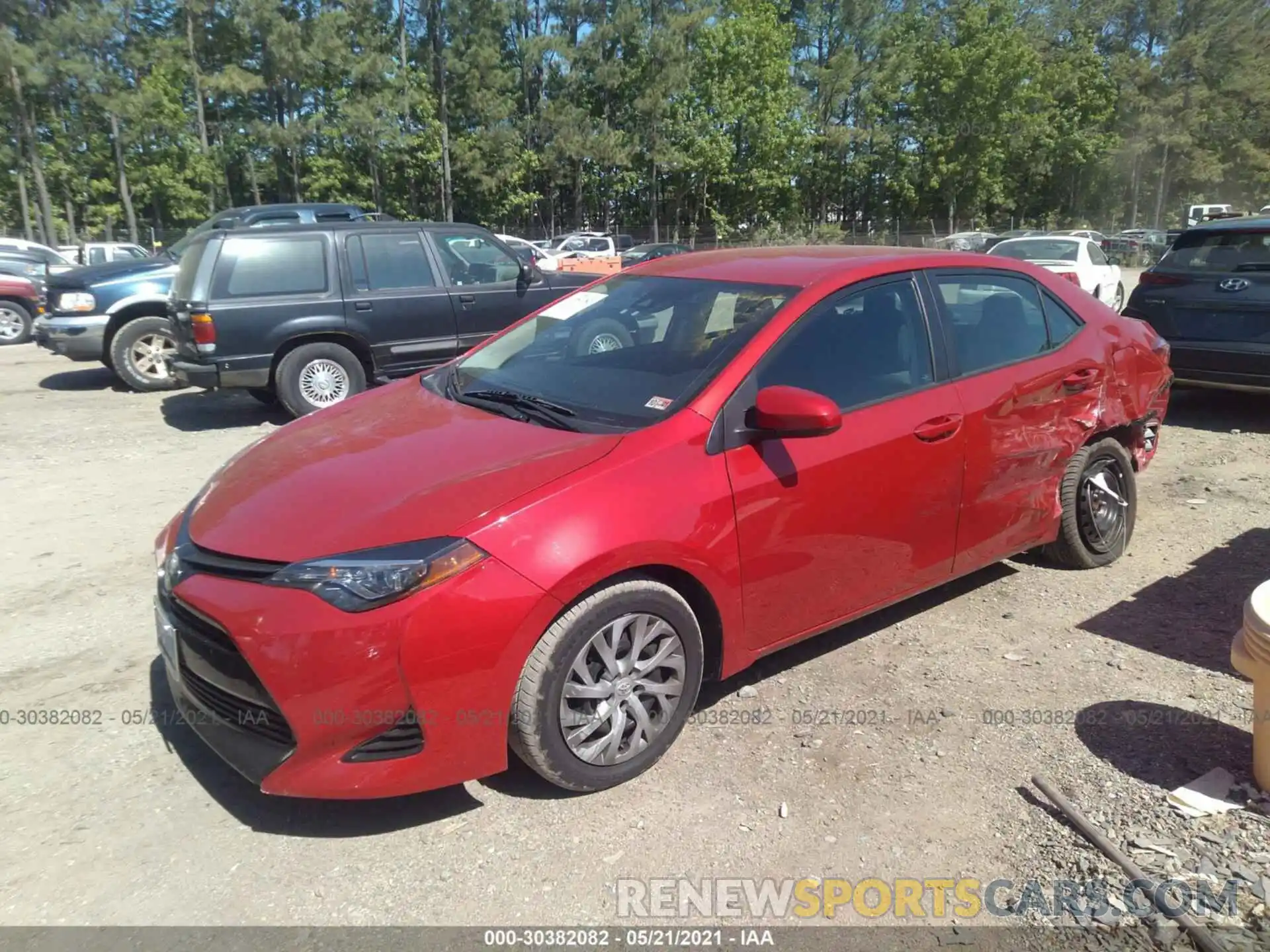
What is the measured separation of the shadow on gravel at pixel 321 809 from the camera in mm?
2951

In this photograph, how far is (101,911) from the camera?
2605 millimetres

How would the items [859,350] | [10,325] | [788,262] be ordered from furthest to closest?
[10,325] → [788,262] → [859,350]

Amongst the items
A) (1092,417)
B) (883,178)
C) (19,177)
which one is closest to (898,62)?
(883,178)

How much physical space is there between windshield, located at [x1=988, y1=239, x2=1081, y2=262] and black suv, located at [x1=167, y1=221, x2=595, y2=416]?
9.49 meters

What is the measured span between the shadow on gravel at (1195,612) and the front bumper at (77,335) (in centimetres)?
1061

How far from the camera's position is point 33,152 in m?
33.3

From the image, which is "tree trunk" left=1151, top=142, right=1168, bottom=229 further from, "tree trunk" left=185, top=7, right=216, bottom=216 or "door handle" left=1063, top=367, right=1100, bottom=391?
"door handle" left=1063, top=367, right=1100, bottom=391

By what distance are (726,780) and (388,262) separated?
716cm

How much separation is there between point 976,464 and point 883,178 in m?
51.5

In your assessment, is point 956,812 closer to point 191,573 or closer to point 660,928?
point 660,928

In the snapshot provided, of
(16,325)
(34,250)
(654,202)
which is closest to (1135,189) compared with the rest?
(654,202)

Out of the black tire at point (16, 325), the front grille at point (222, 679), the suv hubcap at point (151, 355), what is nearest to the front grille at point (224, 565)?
the front grille at point (222, 679)

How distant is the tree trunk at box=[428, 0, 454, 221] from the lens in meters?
39.4

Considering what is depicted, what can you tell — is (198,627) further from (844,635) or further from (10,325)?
(10,325)
